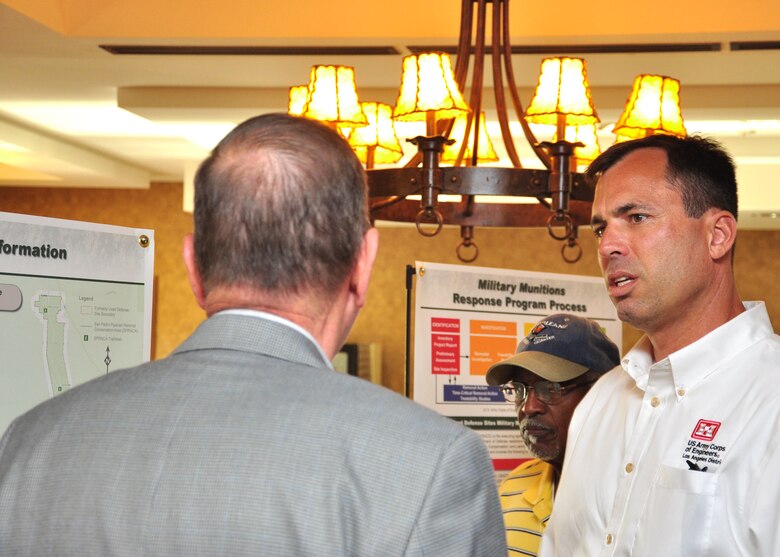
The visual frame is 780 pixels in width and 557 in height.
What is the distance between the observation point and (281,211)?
3.53 ft

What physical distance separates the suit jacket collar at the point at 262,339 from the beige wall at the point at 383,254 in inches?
385

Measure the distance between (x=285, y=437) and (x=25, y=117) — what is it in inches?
280

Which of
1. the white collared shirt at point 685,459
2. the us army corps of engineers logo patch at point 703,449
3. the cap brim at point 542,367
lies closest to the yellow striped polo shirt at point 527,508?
the cap brim at point 542,367

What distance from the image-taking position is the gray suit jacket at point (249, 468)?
0.98 metres

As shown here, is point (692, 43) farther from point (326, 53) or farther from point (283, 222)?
point (283, 222)

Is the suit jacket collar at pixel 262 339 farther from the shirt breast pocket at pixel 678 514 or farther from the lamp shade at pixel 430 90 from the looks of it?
the lamp shade at pixel 430 90

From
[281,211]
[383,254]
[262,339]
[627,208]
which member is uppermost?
[383,254]

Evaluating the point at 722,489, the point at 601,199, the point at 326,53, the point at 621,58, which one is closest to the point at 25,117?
the point at 326,53

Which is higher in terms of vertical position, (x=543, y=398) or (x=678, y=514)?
(x=543, y=398)

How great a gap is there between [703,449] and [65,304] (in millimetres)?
1359

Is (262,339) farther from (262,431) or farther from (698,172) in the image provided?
(698,172)

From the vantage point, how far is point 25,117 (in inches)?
294

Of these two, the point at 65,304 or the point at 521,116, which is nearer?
the point at 65,304

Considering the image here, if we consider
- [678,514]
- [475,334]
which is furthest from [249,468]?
[475,334]
